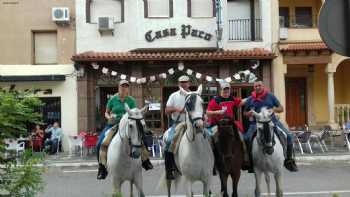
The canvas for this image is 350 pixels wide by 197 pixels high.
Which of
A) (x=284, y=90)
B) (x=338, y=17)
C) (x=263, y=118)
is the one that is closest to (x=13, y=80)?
(x=284, y=90)

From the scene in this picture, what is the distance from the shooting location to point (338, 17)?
20.1ft

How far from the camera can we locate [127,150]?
10.2 m

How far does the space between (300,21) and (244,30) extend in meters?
3.16

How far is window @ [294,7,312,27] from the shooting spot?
2920 cm

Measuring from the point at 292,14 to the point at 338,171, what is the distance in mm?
12876

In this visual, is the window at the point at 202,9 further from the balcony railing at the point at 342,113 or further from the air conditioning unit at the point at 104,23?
the balcony railing at the point at 342,113

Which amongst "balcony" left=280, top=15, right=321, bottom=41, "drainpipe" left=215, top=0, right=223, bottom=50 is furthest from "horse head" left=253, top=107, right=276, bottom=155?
"balcony" left=280, top=15, right=321, bottom=41

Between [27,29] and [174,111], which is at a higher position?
[27,29]

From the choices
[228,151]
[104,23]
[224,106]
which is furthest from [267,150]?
[104,23]

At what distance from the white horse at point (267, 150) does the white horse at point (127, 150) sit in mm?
2196

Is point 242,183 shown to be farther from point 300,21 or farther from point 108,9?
point 300,21

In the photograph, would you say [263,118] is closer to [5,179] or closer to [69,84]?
[5,179]

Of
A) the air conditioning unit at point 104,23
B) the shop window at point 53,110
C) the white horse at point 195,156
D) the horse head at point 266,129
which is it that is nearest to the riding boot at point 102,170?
the white horse at point 195,156

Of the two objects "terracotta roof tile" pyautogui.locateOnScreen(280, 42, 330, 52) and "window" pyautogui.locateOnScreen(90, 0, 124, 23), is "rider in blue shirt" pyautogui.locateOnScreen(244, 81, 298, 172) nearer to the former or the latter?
"terracotta roof tile" pyautogui.locateOnScreen(280, 42, 330, 52)
